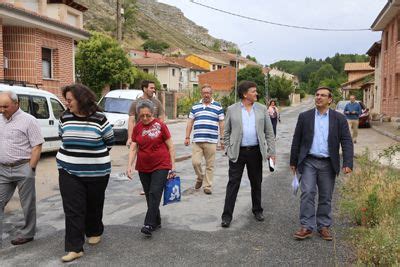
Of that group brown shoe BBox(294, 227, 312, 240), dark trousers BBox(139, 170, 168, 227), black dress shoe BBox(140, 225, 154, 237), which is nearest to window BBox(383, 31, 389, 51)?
brown shoe BBox(294, 227, 312, 240)

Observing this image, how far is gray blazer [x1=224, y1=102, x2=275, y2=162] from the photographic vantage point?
19.4 ft

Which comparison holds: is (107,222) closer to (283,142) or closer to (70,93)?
(70,93)

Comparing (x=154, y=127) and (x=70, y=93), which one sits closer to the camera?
(x=70, y=93)

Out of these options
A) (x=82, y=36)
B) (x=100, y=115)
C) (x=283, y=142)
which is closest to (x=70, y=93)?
(x=100, y=115)

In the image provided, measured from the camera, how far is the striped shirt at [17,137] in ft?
16.9

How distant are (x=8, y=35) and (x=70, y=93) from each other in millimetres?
14732

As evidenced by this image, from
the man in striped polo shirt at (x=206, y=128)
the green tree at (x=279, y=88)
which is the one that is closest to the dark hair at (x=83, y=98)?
the man in striped polo shirt at (x=206, y=128)

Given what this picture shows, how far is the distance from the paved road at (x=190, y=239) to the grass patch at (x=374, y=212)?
0.27 metres

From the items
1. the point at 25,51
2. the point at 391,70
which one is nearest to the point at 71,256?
the point at 25,51

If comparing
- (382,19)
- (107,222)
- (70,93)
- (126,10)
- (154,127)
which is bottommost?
(107,222)

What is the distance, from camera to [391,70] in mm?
27281

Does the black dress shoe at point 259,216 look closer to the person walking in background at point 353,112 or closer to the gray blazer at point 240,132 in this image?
the gray blazer at point 240,132

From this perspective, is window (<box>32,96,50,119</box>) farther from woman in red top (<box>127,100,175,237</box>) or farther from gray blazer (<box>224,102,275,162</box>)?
gray blazer (<box>224,102,275,162</box>)

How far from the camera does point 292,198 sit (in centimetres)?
757
